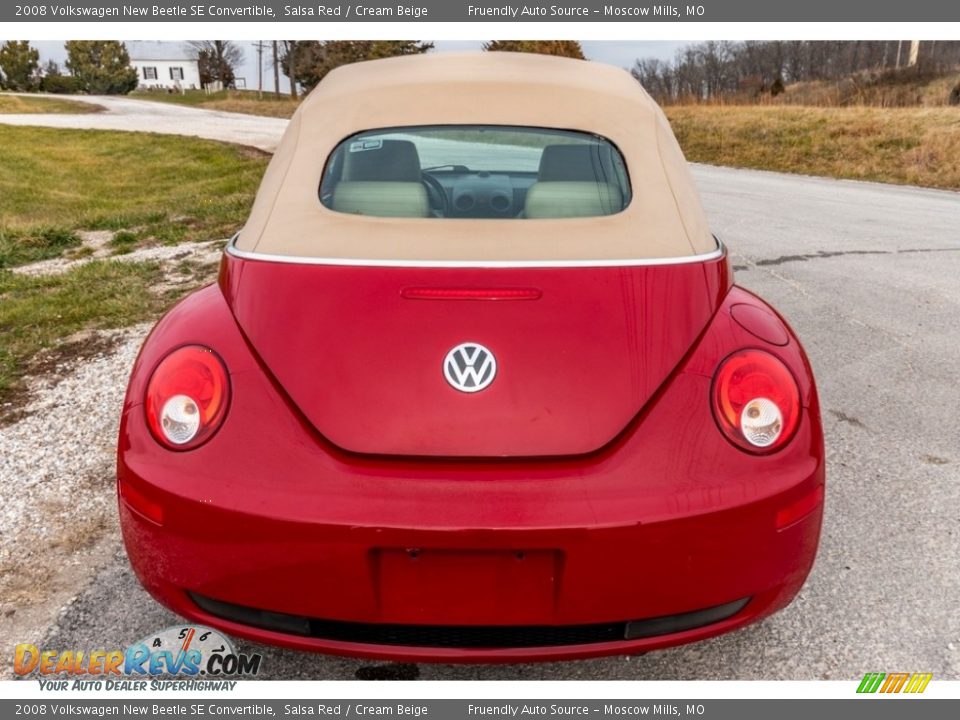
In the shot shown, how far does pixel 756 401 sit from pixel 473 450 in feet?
2.41

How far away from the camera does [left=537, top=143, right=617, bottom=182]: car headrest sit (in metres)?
2.65

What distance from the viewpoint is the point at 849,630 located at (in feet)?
8.32

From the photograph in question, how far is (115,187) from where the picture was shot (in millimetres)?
18219

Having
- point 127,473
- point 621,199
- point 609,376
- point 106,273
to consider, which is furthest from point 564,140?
point 106,273

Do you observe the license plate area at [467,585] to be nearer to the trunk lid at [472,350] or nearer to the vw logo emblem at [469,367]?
the trunk lid at [472,350]

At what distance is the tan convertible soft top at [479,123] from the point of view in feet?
7.37

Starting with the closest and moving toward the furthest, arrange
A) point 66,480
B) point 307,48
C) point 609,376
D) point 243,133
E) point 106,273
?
point 609,376, point 66,480, point 106,273, point 243,133, point 307,48

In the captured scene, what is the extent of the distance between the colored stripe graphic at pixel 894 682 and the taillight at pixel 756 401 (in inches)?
33.6

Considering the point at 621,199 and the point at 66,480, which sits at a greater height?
the point at 621,199

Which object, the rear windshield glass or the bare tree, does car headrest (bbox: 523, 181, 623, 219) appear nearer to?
the rear windshield glass

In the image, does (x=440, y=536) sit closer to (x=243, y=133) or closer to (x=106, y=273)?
(x=106, y=273)

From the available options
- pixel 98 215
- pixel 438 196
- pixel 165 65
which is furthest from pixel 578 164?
pixel 165 65

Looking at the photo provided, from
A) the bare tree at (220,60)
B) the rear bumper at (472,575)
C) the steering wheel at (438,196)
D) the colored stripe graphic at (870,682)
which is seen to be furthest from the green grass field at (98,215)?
the bare tree at (220,60)

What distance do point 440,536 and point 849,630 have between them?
4.96 feet
